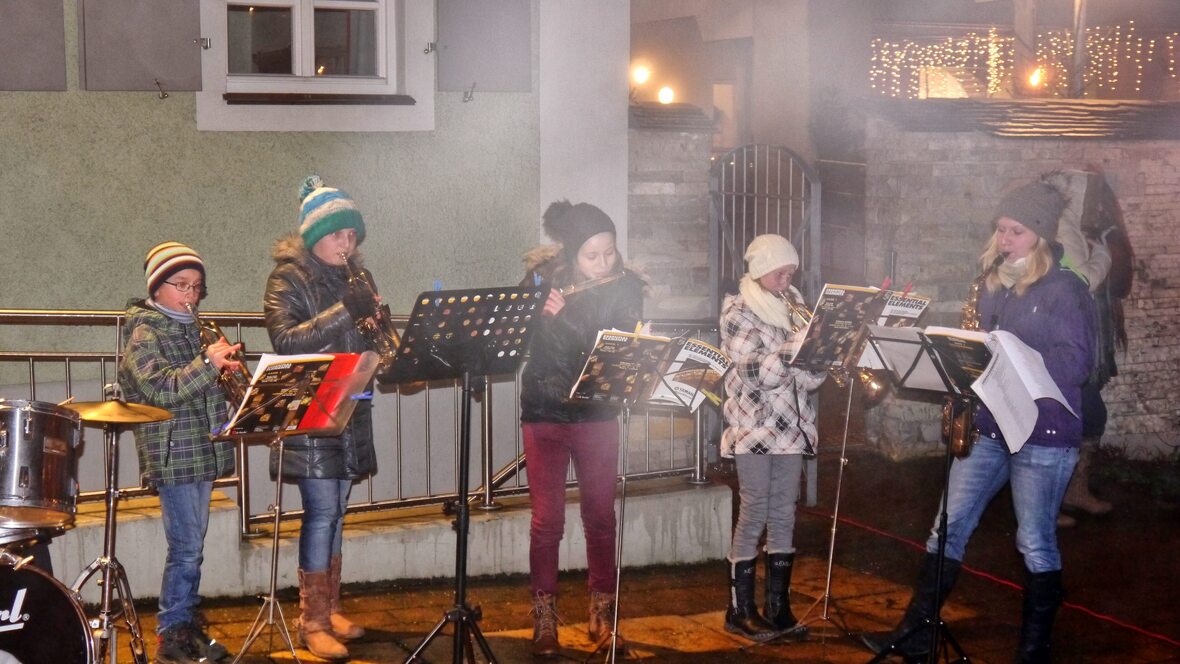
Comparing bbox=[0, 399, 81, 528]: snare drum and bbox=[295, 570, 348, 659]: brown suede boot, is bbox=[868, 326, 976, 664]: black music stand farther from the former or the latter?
bbox=[0, 399, 81, 528]: snare drum

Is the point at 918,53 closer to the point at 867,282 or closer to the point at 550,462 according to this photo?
the point at 867,282

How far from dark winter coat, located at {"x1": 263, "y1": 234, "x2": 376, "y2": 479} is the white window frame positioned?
218cm

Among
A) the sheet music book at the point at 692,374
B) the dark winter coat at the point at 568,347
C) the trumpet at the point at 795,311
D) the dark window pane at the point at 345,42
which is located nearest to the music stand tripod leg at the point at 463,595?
the dark winter coat at the point at 568,347

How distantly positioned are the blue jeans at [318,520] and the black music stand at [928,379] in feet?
7.82

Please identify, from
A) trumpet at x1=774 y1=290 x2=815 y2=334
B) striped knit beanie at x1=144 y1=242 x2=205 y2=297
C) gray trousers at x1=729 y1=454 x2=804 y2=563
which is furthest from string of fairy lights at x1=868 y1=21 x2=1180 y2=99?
striped knit beanie at x1=144 y1=242 x2=205 y2=297

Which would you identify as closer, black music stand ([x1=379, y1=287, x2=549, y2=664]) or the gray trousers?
black music stand ([x1=379, y1=287, x2=549, y2=664])

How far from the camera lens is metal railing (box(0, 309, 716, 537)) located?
22.6 feet

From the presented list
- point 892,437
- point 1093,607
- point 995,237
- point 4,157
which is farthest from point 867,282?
point 4,157

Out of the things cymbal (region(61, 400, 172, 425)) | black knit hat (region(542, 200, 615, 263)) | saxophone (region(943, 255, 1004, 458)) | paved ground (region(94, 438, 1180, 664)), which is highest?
black knit hat (region(542, 200, 615, 263))

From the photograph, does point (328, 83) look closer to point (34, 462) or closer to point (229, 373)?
point (229, 373)

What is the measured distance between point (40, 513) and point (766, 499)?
122 inches

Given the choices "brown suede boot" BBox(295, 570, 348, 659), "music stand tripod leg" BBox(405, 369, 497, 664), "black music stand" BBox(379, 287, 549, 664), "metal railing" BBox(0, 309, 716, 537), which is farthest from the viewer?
"metal railing" BBox(0, 309, 716, 537)

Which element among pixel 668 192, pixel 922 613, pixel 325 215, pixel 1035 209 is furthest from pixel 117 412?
pixel 668 192

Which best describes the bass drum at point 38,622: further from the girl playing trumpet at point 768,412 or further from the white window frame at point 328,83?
the white window frame at point 328,83
